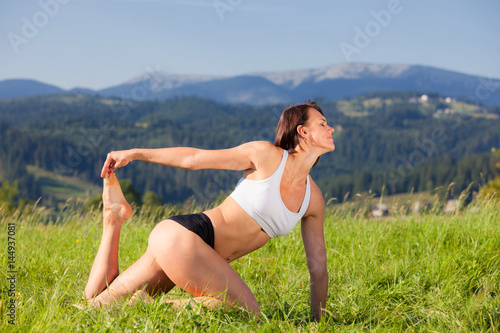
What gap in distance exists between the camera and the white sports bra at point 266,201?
124 inches

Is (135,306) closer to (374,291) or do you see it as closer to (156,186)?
(374,291)

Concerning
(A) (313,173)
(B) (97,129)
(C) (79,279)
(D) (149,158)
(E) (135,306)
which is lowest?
(A) (313,173)

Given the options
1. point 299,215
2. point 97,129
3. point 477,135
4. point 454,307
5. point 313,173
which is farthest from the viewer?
point 477,135

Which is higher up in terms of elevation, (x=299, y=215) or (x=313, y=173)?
(x=299, y=215)

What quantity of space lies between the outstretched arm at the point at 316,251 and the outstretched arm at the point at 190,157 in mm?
795

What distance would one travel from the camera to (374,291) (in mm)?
4117

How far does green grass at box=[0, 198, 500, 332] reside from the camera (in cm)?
293

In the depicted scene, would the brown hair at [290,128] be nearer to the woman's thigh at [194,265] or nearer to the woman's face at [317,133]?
the woman's face at [317,133]

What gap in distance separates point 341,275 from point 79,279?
8.96 feet

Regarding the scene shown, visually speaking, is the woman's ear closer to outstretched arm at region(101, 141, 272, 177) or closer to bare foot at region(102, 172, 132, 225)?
outstretched arm at region(101, 141, 272, 177)

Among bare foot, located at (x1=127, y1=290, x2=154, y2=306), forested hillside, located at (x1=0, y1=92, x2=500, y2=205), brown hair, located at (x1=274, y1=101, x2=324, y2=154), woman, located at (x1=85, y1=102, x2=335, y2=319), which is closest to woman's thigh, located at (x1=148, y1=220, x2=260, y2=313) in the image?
woman, located at (x1=85, y1=102, x2=335, y2=319)

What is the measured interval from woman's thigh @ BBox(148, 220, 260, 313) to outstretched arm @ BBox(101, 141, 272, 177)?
0.46m

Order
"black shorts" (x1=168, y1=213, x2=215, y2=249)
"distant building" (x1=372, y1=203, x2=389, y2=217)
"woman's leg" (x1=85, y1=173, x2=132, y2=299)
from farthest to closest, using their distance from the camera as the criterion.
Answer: "distant building" (x1=372, y1=203, x2=389, y2=217)
"woman's leg" (x1=85, y1=173, x2=132, y2=299)
"black shorts" (x1=168, y1=213, x2=215, y2=249)

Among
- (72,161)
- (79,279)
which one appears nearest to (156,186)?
(72,161)
